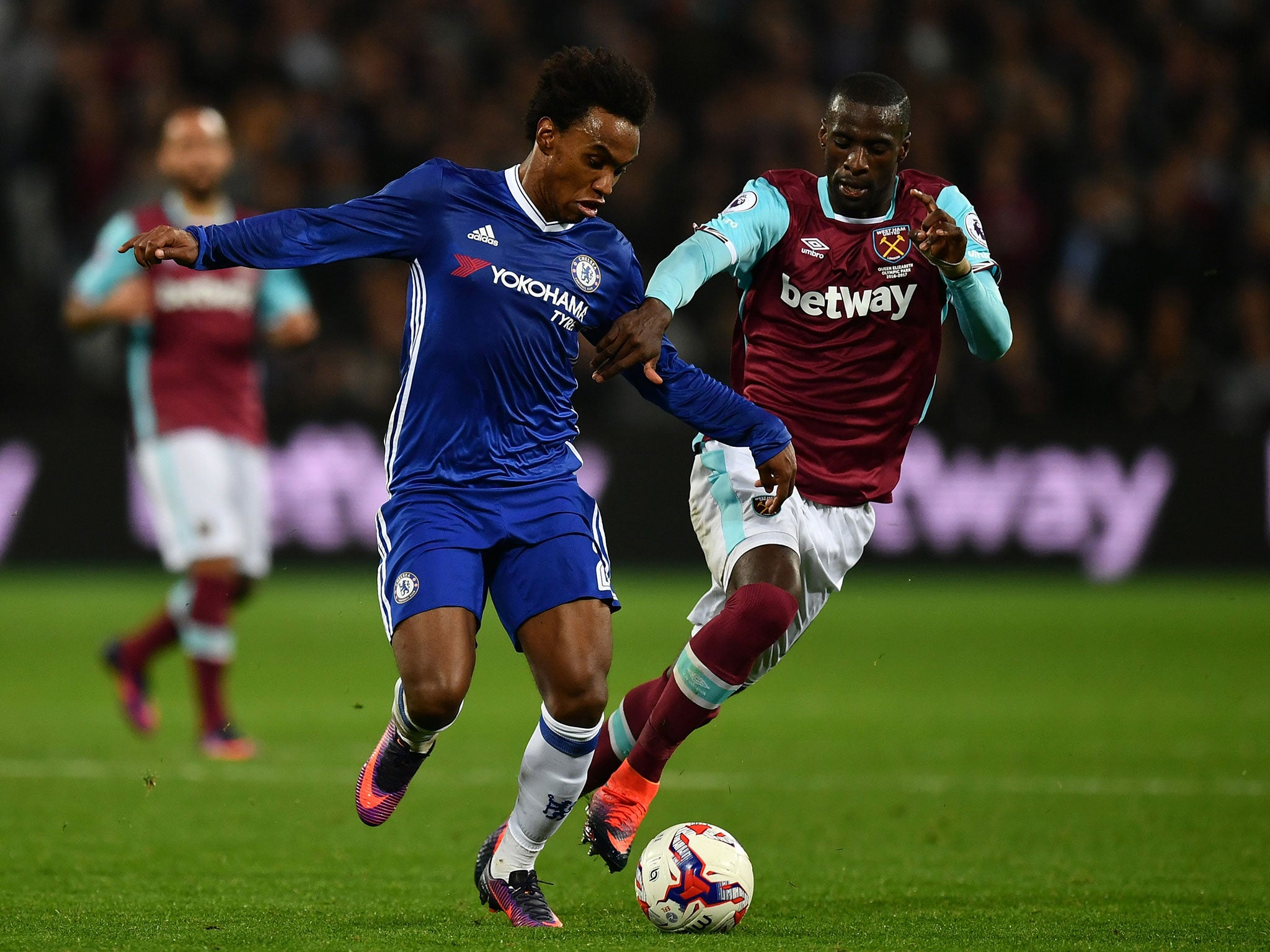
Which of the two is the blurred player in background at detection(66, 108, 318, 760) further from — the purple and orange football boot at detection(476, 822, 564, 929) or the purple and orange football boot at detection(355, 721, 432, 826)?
the purple and orange football boot at detection(476, 822, 564, 929)

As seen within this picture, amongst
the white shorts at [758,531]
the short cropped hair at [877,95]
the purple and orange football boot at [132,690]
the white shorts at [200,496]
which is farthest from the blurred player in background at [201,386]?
the short cropped hair at [877,95]

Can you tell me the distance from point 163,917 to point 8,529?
10100 millimetres

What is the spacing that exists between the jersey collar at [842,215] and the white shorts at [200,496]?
3.76 metres

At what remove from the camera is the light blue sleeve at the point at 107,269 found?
26.8 ft

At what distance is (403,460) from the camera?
16.3 feet

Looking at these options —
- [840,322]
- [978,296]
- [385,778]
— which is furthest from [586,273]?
[385,778]

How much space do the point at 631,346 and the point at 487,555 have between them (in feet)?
2.25


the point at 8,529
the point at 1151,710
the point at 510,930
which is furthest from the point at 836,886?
the point at 8,529

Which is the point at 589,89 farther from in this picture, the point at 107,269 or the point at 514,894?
the point at 107,269

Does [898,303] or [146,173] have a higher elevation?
[898,303]

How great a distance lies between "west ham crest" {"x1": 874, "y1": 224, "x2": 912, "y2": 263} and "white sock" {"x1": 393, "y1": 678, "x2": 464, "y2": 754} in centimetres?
196

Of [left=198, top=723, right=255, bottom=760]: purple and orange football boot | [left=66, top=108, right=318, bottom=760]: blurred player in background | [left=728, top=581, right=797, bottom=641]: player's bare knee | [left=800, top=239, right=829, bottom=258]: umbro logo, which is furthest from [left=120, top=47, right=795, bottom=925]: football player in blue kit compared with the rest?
[left=66, top=108, right=318, bottom=760]: blurred player in background

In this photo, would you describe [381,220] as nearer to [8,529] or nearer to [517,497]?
[517,497]

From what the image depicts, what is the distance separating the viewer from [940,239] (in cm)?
511
